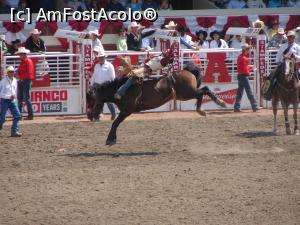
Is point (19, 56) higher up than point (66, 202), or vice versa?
point (19, 56)

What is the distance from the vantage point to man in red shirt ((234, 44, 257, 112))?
18.4 m

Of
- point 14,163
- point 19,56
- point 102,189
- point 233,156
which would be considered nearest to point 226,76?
point 19,56

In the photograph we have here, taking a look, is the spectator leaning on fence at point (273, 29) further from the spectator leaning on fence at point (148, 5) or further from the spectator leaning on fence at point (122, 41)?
the spectator leaning on fence at point (122, 41)

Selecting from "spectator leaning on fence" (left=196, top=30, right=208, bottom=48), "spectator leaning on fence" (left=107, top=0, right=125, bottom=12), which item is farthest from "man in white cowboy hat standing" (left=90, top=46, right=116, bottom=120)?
"spectator leaning on fence" (left=107, top=0, right=125, bottom=12)

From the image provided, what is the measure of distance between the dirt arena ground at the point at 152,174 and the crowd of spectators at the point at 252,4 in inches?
273

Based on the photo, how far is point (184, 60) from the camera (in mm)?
19078

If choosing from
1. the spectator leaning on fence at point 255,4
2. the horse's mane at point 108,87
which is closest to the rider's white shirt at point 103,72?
the horse's mane at point 108,87

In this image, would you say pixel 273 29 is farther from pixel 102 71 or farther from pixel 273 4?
pixel 102 71

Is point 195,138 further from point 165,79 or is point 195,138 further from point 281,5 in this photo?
point 281,5

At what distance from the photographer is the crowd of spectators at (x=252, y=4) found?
77.2 feet

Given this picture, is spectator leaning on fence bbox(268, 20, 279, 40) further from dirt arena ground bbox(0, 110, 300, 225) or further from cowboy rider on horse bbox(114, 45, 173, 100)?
cowboy rider on horse bbox(114, 45, 173, 100)

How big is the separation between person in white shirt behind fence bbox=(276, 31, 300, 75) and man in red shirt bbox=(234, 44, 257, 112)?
8.51 ft

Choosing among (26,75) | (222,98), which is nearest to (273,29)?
(222,98)

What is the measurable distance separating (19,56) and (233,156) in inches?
251
